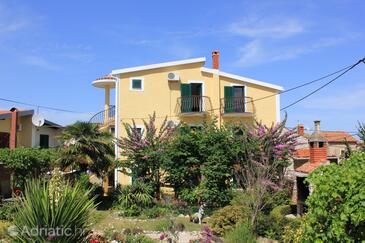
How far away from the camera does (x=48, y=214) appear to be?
6.29 meters

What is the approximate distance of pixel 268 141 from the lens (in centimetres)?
1900

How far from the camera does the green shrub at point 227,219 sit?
12510 millimetres

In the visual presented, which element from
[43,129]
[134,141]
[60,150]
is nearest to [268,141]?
[134,141]

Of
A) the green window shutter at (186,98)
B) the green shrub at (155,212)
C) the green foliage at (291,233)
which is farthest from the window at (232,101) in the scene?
the green foliage at (291,233)

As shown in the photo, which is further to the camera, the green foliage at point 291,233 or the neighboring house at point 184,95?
the neighboring house at point 184,95

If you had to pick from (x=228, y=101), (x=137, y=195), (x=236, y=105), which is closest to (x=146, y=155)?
(x=137, y=195)

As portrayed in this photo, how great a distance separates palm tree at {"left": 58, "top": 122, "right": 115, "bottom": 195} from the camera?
1778 cm

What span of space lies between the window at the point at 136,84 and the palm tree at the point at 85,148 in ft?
22.8

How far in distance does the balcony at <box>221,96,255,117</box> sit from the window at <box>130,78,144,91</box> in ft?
18.1

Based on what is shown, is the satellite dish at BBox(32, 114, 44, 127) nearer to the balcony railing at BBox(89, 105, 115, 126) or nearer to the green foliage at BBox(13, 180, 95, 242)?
the balcony railing at BBox(89, 105, 115, 126)

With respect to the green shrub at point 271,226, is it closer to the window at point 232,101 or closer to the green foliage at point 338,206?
the green foliage at point 338,206

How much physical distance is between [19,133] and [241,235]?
20.5 metres

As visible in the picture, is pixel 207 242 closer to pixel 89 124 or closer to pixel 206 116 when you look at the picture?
pixel 89 124

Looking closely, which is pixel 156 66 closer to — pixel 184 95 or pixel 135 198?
pixel 184 95
